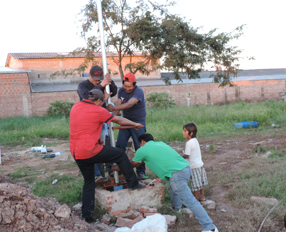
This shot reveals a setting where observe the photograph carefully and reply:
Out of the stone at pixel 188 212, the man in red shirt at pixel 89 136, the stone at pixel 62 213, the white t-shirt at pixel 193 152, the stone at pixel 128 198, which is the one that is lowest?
the stone at pixel 188 212

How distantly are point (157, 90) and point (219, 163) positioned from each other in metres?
19.9

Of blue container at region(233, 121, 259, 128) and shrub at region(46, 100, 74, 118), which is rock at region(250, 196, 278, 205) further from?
shrub at region(46, 100, 74, 118)

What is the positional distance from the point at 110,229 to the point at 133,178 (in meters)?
0.75

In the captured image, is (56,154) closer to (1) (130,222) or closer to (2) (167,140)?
(2) (167,140)

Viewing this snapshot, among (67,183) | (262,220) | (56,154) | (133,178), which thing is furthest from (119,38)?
(262,220)

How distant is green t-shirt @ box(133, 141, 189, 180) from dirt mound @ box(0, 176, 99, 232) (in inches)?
42.3

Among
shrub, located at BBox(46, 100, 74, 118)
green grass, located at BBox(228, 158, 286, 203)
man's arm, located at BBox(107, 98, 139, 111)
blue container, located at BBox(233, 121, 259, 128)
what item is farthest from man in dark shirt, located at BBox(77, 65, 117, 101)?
shrub, located at BBox(46, 100, 74, 118)

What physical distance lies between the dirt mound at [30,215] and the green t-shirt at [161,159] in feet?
3.53

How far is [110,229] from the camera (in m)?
3.54

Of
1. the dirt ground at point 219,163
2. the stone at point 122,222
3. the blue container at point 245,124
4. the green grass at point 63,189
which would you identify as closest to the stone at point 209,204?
the dirt ground at point 219,163

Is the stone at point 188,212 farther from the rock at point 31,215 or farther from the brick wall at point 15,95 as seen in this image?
the brick wall at point 15,95

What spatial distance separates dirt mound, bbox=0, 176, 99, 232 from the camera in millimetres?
2967

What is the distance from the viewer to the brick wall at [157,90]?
848 inches

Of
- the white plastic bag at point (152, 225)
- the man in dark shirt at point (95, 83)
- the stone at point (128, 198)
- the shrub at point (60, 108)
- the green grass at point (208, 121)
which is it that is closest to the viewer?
the white plastic bag at point (152, 225)
